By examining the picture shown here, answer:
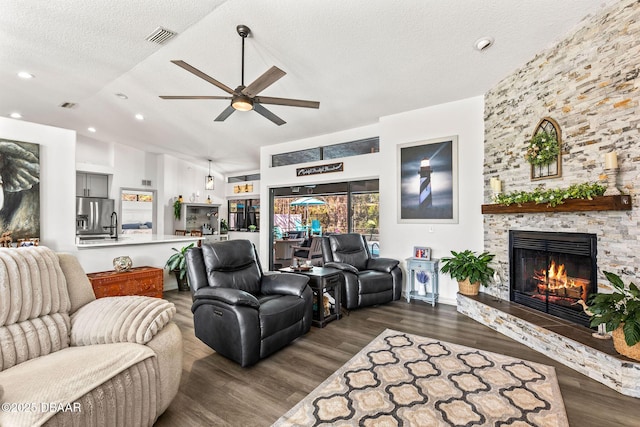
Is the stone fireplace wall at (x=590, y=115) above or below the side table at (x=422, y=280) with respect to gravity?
above

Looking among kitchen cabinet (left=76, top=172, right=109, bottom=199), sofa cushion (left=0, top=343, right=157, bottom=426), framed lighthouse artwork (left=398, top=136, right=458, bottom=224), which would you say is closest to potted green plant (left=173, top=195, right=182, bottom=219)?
kitchen cabinet (left=76, top=172, right=109, bottom=199)

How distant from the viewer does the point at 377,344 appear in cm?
301

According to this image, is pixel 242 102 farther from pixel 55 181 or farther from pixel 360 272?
pixel 360 272

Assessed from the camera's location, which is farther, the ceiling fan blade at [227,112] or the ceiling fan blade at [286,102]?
the ceiling fan blade at [227,112]

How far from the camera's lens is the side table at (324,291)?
3.51m

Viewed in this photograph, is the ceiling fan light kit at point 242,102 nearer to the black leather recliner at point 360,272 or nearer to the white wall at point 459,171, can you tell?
the black leather recliner at point 360,272

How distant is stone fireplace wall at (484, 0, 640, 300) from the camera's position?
2500 millimetres

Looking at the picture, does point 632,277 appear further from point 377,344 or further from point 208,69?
point 208,69

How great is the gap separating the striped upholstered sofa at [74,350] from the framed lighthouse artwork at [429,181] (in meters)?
3.93

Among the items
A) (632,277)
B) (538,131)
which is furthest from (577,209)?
(538,131)

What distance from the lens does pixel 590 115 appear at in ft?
9.27

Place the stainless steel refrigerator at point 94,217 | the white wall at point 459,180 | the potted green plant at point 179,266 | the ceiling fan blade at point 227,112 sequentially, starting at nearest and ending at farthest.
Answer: the ceiling fan blade at point 227,112 → the white wall at point 459,180 → the potted green plant at point 179,266 → the stainless steel refrigerator at point 94,217

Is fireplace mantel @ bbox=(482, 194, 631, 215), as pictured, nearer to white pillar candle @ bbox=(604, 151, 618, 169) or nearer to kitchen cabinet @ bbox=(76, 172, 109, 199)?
white pillar candle @ bbox=(604, 151, 618, 169)

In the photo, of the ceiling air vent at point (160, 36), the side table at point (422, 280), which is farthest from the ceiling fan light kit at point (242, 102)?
the side table at point (422, 280)
